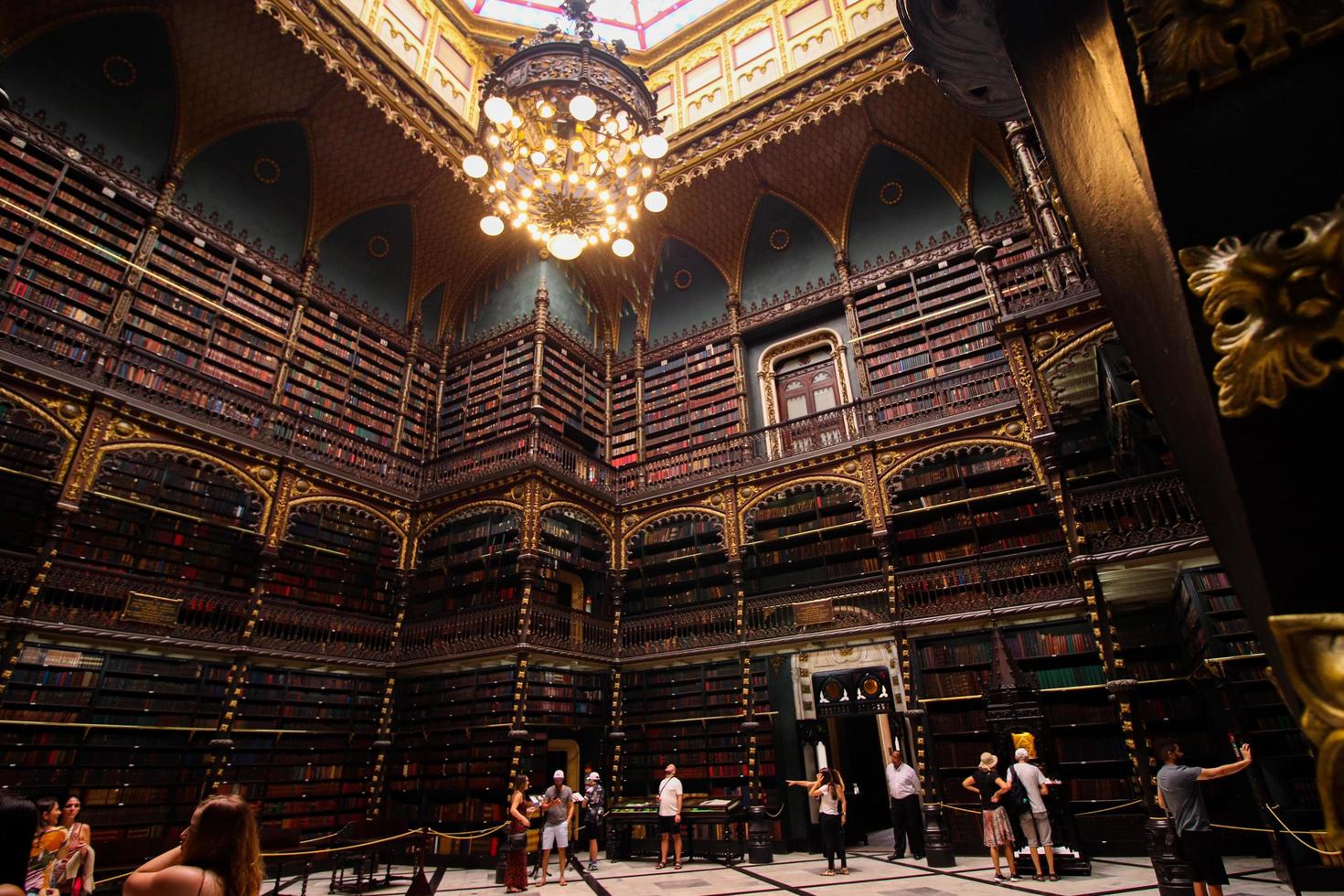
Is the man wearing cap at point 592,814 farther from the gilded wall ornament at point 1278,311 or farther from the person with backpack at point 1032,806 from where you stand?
the gilded wall ornament at point 1278,311

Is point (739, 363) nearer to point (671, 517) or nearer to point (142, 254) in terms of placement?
point (671, 517)

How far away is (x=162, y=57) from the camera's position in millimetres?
9312

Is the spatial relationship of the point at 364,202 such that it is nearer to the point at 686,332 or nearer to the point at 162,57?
the point at 162,57

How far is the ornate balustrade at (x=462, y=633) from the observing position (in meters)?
9.13

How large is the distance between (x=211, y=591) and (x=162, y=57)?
740 cm

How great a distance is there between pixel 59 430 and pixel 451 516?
4795mm

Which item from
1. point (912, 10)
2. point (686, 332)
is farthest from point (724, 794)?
point (912, 10)

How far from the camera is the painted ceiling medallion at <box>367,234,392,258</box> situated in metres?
12.2

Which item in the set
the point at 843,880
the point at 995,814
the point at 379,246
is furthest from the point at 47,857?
the point at 379,246

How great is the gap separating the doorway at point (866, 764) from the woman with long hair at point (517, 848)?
5.43 meters

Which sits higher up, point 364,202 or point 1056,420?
point 364,202

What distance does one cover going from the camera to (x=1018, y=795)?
18.5 ft

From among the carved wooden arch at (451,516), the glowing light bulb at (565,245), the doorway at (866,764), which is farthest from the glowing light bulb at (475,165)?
the doorway at (866,764)

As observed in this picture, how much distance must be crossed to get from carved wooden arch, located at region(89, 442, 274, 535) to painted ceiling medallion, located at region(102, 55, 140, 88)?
512 centimetres
